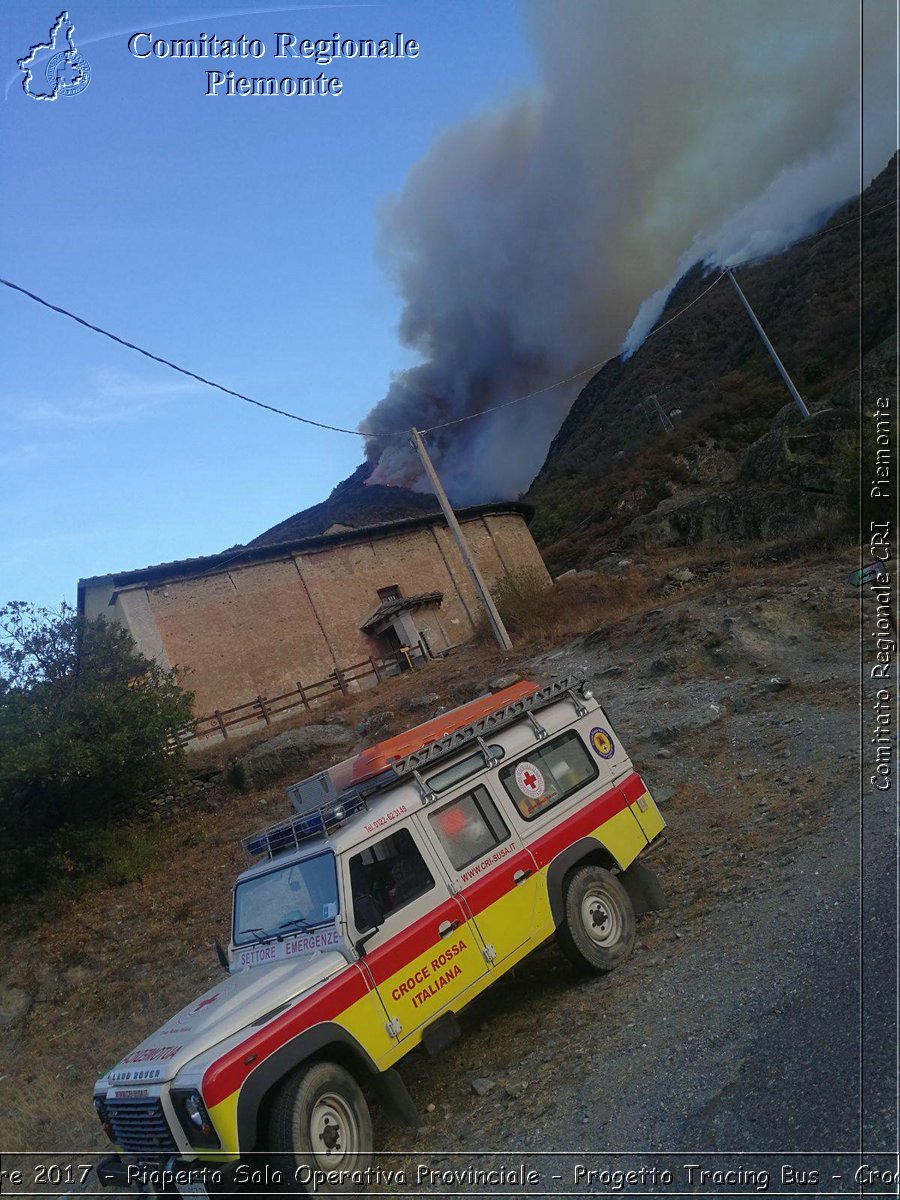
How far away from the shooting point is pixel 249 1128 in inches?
188

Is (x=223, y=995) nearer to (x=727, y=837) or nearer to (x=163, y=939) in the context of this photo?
(x=727, y=837)

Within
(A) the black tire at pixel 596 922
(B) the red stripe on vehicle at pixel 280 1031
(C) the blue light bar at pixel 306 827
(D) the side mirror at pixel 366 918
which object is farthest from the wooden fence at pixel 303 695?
(B) the red stripe on vehicle at pixel 280 1031

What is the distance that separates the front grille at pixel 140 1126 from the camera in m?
4.90

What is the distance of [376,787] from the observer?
6.79m

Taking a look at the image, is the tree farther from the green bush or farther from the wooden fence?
the green bush

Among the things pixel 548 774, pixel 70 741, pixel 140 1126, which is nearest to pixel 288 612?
pixel 70 741

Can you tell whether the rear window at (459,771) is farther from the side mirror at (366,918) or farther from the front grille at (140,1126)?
the front grille at (140,1126)

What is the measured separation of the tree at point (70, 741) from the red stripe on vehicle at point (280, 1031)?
39.9 feet

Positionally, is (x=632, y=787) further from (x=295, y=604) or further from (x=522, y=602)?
(x=295, y=604)

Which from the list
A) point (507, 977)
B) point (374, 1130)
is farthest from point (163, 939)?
point (374, 1130)

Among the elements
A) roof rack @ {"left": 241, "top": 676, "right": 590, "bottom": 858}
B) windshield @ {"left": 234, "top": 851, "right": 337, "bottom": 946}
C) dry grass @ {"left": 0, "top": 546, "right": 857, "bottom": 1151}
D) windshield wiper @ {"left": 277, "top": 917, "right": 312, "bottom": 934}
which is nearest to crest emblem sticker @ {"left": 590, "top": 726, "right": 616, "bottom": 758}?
roof rack @ {"left": 241, "top": 676, "right": 590, "bottom": 858}

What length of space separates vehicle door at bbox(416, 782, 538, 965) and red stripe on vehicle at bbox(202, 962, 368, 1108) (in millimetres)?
1222

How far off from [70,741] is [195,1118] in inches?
507

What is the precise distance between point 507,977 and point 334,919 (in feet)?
9.50
